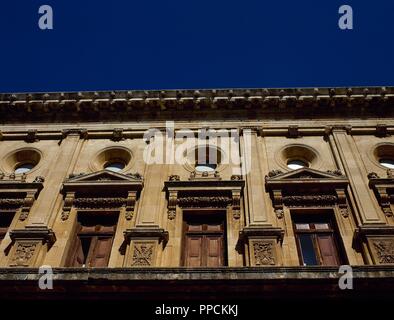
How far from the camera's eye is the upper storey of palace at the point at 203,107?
55.1 feet

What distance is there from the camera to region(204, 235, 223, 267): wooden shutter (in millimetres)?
11672

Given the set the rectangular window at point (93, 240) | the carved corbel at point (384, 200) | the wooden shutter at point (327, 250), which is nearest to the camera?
the wooden shutter at point (327, 250)

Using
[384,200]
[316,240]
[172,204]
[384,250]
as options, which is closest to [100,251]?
[172,204]

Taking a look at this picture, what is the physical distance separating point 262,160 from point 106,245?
Answer: 618 cm

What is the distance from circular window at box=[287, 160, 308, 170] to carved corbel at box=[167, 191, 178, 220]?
4611 mm

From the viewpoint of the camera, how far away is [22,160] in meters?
16.1

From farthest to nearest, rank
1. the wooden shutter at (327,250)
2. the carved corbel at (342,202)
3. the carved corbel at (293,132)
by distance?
the carved corbel at (293,132) < the carved corbel at (342,202) < the wooden shutter at (327,250)

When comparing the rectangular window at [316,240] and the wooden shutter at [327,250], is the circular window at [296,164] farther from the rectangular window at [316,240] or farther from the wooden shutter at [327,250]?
the wooden shutter at [327,250]

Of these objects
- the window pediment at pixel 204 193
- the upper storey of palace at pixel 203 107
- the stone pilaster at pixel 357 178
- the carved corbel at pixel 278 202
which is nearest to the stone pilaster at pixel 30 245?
the window pediment at pixel 204 193

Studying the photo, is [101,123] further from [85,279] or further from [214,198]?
[85,279]

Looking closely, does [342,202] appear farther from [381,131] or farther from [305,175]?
[381,131]

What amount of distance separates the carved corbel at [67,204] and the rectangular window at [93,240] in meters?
0.42

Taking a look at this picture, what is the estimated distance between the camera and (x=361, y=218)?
1204 cm

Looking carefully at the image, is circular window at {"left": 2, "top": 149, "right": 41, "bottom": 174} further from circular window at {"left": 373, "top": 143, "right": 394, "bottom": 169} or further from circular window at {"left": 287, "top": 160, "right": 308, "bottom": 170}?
circular window at {"left": 373, "top": 143, "right": 394, "bottom": 169}
